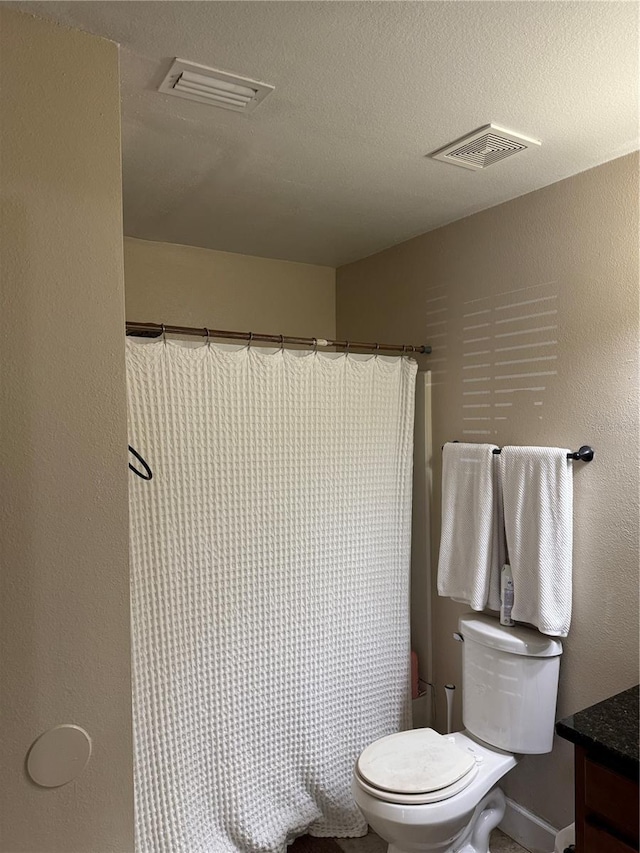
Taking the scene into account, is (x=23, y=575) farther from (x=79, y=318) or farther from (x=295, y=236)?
(x=295, y=236)

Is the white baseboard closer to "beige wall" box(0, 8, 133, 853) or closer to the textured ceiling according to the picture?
"beige wall" box(0, 8, 133, 853)

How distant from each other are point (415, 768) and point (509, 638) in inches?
20.5

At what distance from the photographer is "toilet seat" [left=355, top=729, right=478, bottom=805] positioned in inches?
72.2

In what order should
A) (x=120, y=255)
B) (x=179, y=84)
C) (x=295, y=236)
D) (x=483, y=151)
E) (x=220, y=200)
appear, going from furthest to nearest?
(x=295, y=236) → (x=220, y=200) → (x=483, y=151) → (x=179, y=84) → (x=120, y=255)

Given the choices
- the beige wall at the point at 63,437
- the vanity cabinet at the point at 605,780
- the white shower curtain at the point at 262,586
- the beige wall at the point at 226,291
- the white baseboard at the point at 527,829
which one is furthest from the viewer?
the beige wall at the point at 226,291

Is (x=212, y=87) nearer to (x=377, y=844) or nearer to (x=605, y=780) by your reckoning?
(x=605, y=780)

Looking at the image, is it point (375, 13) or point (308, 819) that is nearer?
point (375, 13)

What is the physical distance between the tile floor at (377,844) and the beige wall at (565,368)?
158 mm

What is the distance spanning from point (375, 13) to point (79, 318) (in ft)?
2.76

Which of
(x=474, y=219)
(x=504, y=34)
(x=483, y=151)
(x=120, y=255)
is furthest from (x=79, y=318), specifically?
(x=474, y=219)

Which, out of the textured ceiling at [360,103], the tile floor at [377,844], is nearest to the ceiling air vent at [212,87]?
the textured ceiling at [360,103]

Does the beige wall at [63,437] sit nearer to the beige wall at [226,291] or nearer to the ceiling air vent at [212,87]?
the ceiling air vent at [212,87]

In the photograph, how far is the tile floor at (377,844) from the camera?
7.21 feet

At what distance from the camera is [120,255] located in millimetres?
1311
